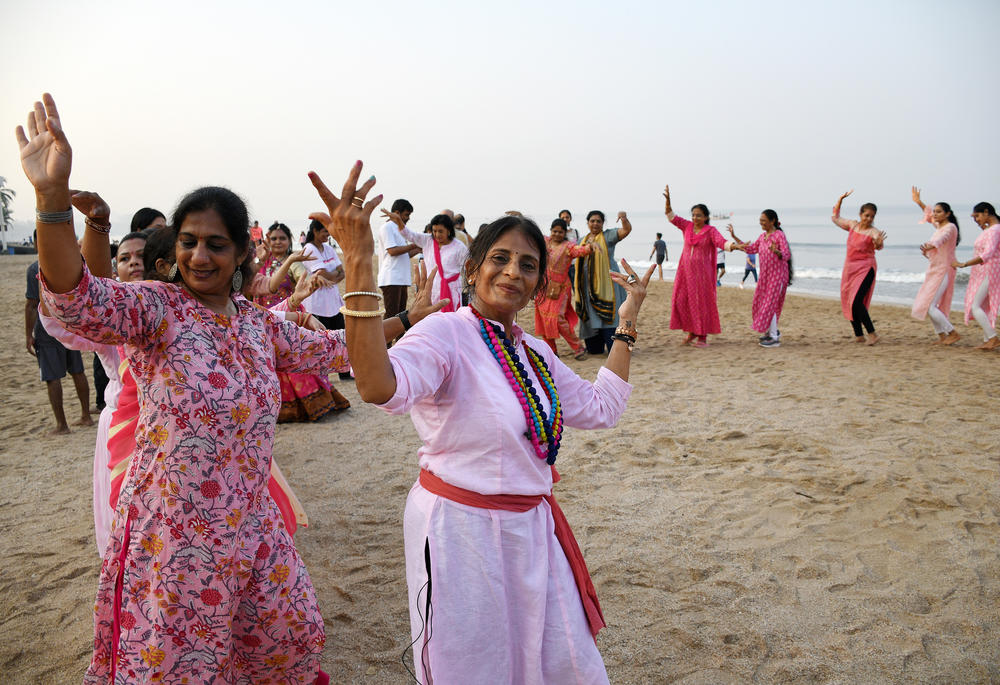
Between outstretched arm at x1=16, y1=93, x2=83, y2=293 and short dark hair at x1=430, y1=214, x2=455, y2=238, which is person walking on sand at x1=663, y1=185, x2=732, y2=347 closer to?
short dark hair at x1=430, y1=214, x2=455, y2=238

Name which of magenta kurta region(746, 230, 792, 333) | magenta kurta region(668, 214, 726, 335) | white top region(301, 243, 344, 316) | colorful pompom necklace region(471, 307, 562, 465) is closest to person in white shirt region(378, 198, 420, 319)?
white top region(301, 243, 344, 316)

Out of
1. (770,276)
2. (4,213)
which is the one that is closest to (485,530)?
(770,276)

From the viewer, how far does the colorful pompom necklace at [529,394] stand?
188 centimetres

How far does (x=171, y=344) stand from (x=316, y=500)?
2.97 metres

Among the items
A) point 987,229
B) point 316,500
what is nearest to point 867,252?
point 987,229

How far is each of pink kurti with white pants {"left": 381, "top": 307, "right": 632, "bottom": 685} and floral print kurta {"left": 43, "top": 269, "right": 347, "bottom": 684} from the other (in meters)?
0.55

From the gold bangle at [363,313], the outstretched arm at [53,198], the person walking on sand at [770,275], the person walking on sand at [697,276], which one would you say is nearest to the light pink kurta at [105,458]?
the outstretched arm at [53,198]

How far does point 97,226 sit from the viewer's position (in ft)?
7.03

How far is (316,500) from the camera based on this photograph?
4.71m

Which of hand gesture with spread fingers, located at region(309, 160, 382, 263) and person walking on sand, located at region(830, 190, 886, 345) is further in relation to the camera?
person walking on sand, located at region(830, 190, 886, 345)

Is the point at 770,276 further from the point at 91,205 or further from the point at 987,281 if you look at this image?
the point at 91,205

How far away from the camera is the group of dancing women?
1.67 metres

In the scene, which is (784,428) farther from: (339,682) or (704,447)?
(339,682)

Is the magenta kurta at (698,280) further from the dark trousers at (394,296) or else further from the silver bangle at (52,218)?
the silver bangle at (52,218)
